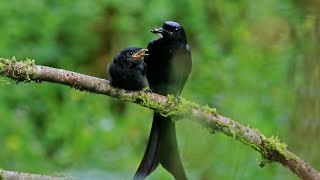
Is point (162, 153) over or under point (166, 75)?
under

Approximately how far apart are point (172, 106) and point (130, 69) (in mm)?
235

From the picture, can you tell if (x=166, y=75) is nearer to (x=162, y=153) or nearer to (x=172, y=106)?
(x=162, y=153)

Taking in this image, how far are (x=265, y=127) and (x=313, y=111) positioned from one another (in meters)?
2.63

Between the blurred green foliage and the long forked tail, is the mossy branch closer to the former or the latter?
the long forked tail

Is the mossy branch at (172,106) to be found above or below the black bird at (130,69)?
below

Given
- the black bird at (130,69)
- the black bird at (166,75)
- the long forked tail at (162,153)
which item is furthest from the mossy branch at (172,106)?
the black bird at (166,75)

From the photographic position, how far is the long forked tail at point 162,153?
2.49 m

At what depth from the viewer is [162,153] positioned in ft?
8.64

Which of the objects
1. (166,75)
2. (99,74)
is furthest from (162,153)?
(99,74)

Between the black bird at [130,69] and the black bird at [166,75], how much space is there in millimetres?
233

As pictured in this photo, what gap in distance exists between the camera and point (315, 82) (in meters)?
1.18

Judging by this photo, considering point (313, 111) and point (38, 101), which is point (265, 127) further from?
point (313, 111)

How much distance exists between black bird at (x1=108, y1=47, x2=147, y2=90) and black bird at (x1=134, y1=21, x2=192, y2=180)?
23cm

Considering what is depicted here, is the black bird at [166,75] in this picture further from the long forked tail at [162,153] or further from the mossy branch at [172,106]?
the mossy branch at [172,106]
